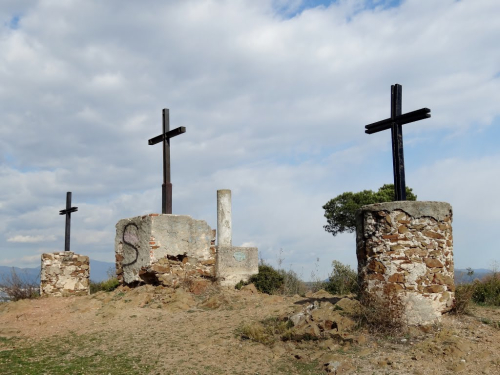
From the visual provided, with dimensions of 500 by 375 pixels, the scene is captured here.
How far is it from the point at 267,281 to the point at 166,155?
4.19 metres

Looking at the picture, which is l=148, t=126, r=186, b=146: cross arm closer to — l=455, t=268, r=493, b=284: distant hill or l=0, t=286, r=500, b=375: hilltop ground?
l=0, t=286, r=500, b=375: hilltop ground

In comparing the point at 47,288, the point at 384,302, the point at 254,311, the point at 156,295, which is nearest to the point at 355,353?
the point at 384,302

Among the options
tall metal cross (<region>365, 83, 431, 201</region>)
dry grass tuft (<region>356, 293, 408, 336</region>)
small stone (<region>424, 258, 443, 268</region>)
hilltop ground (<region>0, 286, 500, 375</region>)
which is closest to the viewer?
hilltop ground (<region>0, 286, 500, 375</region>)

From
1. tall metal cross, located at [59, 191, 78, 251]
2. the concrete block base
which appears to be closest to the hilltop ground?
the concrete block base

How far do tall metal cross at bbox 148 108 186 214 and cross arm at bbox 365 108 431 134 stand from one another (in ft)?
17.7

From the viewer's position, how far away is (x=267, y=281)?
12641 millimetres

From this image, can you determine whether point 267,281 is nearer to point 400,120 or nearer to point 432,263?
point 432,263

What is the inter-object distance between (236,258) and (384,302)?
19.4 ft

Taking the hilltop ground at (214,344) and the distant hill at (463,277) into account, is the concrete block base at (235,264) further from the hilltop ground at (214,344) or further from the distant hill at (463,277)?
the distant hill at (463,277)

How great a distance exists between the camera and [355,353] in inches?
262

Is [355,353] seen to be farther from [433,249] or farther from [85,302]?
[85,302]

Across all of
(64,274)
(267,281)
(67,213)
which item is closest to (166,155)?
(267,281)

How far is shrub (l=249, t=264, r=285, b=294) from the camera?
12516 millimetres

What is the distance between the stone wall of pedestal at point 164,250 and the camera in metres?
11.3
